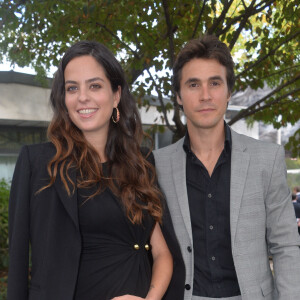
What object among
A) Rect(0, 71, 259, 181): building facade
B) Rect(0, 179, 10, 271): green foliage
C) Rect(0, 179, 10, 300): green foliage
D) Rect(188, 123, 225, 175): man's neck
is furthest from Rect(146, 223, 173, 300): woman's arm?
Rect(0, 71, 259, 181): building facade

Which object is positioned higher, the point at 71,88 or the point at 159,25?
the point at 159,25

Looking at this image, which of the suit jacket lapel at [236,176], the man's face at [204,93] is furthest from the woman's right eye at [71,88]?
the suit jacket lapel at [236,176]

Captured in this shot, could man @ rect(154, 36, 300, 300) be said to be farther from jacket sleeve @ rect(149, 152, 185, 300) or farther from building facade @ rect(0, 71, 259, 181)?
building facade @ rect(0, 71, 259, 181)

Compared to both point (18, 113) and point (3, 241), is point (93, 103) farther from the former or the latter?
point (18, 113)

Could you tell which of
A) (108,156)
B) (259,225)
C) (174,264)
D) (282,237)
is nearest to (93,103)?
(108,156)

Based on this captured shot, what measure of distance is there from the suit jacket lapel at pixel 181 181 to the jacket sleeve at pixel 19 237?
1016 millimetres

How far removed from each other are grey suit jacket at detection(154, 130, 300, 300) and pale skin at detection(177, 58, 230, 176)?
204 millimetres

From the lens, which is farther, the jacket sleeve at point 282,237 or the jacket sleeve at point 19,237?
the jacket sleeve at point 282,237

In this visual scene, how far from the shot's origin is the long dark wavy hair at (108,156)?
9.43 feet

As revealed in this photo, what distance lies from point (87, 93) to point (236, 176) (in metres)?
1.15

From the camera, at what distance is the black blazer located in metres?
2.56

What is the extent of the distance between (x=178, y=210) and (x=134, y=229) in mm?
345

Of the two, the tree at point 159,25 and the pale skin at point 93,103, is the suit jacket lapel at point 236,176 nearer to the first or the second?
the pale skin at point 93,103

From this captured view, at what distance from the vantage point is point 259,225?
9.68 ft
